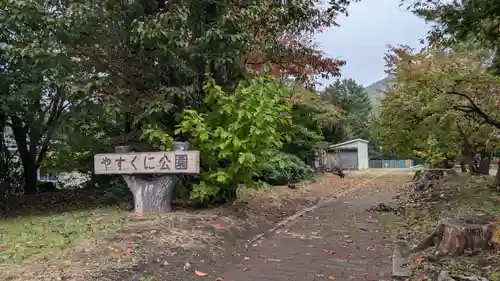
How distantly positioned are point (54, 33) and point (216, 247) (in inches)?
182

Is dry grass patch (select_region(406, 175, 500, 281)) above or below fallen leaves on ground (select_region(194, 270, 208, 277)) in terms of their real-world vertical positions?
above

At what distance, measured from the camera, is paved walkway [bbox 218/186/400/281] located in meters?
5.12

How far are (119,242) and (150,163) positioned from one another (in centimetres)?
200

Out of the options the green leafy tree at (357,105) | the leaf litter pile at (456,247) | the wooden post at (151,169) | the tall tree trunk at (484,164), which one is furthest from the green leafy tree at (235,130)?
the green leafy tree at (357,105)

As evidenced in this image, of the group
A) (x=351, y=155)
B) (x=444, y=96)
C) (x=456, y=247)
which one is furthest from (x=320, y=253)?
(x=351, y=155)

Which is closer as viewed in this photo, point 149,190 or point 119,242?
point 119,242

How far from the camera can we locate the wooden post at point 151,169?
7.27m

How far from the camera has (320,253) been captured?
20.0 ft

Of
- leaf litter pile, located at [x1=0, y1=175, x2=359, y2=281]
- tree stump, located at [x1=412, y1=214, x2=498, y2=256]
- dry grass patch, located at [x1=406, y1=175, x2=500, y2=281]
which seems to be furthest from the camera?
tree stump, located at [x1=412, y1=214, x2=498, y2=256]

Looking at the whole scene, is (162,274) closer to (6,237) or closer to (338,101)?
(6,237)

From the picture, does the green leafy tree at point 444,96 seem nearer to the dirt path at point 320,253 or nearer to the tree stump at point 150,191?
the dirt path at point 320,253

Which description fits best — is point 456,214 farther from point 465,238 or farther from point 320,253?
point 320,253

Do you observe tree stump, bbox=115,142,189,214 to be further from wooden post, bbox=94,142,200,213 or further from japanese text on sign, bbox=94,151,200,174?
japanese text on sign, bbox=94,151,200,174

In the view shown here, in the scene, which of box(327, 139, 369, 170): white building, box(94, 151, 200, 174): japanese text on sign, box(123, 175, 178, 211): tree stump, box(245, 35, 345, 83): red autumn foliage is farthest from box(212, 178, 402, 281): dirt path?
box(327, 139, 369, 170): white building
